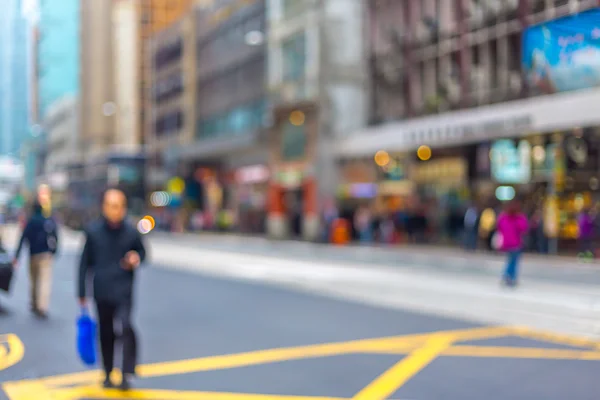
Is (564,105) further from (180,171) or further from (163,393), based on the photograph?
(180,171)

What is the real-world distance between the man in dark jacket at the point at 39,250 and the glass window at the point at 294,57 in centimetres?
3343

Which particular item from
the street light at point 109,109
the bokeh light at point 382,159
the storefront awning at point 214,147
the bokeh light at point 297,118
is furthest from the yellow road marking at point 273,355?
the street light at point 109,109

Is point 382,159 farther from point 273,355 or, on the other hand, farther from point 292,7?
point 273,355

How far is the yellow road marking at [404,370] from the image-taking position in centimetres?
708

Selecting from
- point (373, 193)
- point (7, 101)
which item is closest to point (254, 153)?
point (373, 193)

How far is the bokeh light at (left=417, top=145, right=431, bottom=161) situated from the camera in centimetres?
3636

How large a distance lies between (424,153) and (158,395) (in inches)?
1207

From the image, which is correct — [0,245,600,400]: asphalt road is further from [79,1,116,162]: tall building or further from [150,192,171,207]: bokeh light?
[79,1,116,162]: tall building

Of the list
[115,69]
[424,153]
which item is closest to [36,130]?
[115,69]

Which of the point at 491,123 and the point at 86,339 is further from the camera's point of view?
the point at 491,123

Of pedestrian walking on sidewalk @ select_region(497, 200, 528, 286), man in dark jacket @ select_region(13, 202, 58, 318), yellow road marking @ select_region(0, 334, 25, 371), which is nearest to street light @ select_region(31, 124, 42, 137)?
pedestrian walking on sidewalk @ select_region(497, 200, 528, 286)

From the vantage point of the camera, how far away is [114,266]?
7.20 m

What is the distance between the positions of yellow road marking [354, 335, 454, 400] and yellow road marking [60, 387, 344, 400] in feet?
1.29

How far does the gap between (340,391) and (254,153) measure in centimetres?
4497
